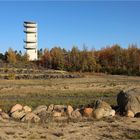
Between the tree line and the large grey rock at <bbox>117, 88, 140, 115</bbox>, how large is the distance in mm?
76034

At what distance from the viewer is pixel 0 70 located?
91.1 m

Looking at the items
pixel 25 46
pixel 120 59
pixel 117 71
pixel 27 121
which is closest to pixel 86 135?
pixel 27 121

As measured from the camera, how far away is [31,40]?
129 m

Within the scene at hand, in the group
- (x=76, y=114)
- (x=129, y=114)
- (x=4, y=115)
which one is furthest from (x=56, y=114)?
(x=129, y=114)

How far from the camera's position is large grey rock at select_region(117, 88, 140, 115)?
19.6 metres

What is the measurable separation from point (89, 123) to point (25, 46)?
11349 cm

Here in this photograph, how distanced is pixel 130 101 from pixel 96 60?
92.0 metres

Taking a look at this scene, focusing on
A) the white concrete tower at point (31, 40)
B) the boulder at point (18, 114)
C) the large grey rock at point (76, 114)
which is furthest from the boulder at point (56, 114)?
the white concrete tower at point (31, 40)

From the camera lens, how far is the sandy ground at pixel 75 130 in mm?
14430

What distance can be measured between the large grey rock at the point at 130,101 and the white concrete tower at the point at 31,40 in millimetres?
107903

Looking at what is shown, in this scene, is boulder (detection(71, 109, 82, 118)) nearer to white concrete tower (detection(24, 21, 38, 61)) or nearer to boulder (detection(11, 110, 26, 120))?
boulder (detection(11, 110, 26, 120))

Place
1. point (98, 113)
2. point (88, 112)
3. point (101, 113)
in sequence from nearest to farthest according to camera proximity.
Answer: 1. point (98, 113)
2. point (101, 113)
3. point (88, 112)

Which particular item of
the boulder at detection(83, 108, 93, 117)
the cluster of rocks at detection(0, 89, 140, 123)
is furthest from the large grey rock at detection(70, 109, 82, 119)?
the boulder at detection(83, 108, 93, 117)

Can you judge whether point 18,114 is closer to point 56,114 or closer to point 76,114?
point 56,114
